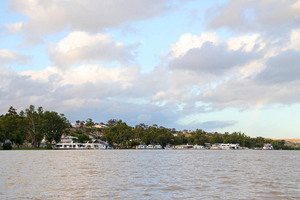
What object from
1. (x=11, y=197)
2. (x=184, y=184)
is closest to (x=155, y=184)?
(x=184, y=184)

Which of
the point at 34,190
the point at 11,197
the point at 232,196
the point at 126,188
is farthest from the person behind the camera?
the point at 126,188

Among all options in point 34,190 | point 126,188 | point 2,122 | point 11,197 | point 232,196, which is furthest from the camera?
point 2,122

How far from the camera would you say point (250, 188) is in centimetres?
3316

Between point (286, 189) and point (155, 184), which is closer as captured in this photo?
point (286, 189)

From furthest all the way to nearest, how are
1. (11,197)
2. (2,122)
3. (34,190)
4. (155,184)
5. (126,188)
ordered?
(2,122) → (155,184) → (126,188) → (34,190) → (11,197)

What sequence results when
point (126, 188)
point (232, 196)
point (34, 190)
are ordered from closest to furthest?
1. point (232, 196)
2. point (34, 190)
3. point (126, 188)

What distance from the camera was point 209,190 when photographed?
31125 millimetres

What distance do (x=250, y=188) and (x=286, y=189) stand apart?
347cm

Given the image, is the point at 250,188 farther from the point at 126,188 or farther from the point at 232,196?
the point at 126,188

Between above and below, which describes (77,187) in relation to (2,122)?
below

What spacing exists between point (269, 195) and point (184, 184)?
9.37m

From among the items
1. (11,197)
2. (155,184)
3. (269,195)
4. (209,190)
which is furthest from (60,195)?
(269,195)

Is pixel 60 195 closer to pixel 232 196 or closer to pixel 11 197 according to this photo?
pixel 11 197

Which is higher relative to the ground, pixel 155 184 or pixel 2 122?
pixel 2 122
